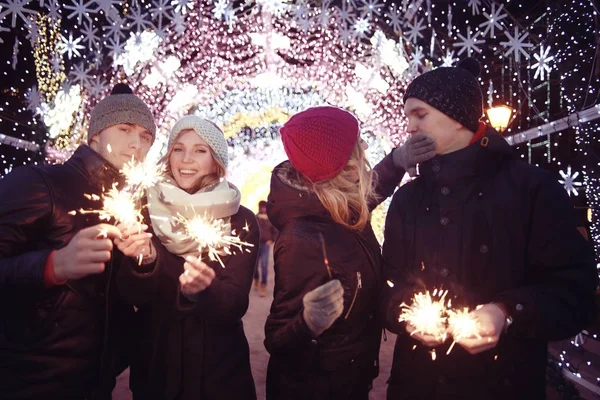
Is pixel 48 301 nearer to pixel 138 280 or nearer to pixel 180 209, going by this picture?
pixel 138 280

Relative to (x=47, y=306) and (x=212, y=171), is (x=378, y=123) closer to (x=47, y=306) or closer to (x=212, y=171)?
(x=212, y=171)

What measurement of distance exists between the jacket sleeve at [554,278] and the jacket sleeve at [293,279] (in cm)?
89

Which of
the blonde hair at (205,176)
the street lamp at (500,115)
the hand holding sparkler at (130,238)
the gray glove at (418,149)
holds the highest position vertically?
the street lamp at (500,115)

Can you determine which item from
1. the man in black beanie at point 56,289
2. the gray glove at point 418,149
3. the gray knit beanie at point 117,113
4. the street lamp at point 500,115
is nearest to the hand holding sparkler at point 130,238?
the man in black beanie at point 56,289

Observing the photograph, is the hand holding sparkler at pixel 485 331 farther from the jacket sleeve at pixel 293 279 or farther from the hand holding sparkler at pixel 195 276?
the hand holding sparkler at pixel 195 276

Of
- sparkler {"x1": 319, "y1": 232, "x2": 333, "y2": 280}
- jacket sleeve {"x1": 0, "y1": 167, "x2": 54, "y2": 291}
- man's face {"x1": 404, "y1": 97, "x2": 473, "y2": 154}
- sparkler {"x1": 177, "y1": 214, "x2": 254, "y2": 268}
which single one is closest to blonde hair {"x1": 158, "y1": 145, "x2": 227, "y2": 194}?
sparkler {"x1": 177, "y1": 214, "x2": 254, "y2": 268}

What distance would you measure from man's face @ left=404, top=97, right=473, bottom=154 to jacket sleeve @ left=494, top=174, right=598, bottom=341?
18.5 inches

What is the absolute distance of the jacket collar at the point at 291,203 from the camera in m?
2.22

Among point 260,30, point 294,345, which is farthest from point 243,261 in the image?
point 260,30

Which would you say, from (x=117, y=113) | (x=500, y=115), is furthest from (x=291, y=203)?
(x=500, y=115)

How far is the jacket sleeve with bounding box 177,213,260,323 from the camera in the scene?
208 centimetres

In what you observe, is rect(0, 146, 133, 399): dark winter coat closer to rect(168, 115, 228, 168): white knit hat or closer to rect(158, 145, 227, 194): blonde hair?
rect(158, 145, 227, 194): blonde hair

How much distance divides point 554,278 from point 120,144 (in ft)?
8.06

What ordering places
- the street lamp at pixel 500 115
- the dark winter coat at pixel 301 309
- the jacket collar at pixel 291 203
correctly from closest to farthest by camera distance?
the dark winter coat at pixel 301 309, the jacket collar at pixel 291 203, the street lamp at pixel 500 115
